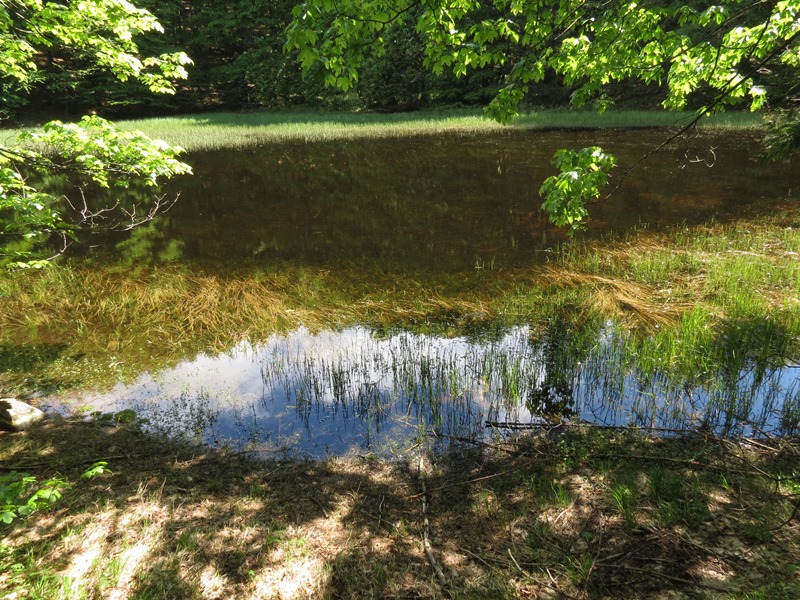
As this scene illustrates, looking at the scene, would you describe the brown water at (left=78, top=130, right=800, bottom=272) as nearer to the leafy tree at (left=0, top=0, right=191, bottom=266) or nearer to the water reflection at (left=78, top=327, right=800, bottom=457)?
the water reflection at (left=78, top=327, right=800, bottom=457)

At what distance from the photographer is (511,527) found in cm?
297

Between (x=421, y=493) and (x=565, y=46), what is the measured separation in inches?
204

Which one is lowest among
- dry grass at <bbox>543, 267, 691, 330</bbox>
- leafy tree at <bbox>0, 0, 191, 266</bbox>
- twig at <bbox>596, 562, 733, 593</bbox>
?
dry grass at <bbox>543, 267, 691, 330</bbox>

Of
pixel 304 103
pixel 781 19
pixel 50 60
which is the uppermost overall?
pixel 50 60

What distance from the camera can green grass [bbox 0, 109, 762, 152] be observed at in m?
22.9

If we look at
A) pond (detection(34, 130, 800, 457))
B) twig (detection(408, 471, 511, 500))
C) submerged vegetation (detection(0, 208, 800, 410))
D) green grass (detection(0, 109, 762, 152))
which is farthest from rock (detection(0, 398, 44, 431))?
green grass (detection(0, 109, 762, 152))

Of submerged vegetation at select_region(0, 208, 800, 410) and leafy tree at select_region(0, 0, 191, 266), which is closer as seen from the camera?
leafy tree at select_region(0, 0, 191, 266)

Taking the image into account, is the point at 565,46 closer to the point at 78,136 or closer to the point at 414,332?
the point at 414,332

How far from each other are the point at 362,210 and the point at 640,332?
7.99 metres

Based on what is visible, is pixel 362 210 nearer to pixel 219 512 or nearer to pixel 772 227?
pixel 772 227

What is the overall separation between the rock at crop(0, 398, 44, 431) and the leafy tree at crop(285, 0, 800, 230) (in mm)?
3980

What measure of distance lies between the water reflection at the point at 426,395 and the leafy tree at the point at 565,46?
1.67m

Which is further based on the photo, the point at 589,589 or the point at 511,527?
the point at 511,527

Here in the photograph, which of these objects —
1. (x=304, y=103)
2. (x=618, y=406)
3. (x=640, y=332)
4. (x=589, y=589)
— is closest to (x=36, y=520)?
(x=589, y=589)
